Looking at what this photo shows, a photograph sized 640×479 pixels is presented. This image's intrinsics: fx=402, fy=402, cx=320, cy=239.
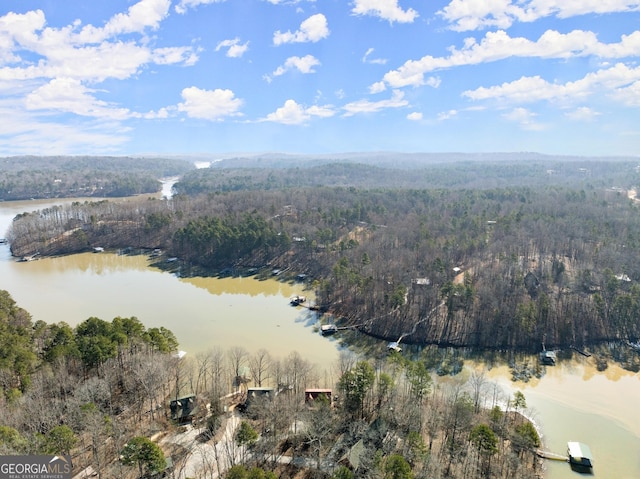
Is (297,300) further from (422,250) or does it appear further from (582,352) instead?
(582,352)

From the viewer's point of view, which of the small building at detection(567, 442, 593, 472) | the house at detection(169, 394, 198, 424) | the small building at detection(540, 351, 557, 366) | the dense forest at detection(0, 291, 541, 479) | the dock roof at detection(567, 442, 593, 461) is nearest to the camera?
the dense forest at detection(0, 291, 541, 479)

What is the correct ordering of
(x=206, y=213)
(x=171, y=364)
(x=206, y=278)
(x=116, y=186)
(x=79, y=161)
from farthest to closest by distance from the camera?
(x=79, y=161), (x=116, y=186), (x=206, y=213), (x=206, y=278), (x=171, y=364)

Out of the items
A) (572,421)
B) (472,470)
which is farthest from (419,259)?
(472,470)

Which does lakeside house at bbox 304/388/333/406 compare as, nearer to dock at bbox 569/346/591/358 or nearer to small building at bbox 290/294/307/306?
small building at bbox 290/294/307/306

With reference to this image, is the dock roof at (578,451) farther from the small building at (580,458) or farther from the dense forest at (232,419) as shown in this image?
the dense forest at (232,419)

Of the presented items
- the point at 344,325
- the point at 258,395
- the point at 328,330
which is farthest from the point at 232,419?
the point at 344,325

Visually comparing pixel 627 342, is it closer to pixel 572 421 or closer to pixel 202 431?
pixel 572 421

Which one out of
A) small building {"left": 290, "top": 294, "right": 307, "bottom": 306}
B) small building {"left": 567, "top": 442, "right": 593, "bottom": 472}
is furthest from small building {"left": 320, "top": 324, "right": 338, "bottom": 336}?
small building {"left": 567, "top": 442, "right": 593, "bottom": 472}
